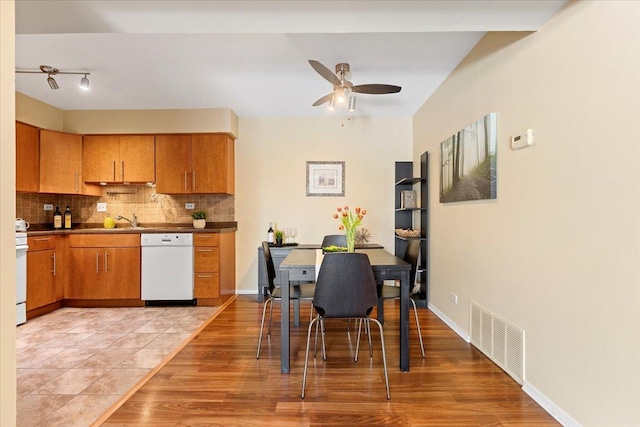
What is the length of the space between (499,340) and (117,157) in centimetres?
473

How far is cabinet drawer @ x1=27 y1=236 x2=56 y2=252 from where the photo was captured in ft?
11.8

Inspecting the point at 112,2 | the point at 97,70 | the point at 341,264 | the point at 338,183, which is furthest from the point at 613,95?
the point at 97,70

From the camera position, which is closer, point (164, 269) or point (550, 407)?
point (550, 407)

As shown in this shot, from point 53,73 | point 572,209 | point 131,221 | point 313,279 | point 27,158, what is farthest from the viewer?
point 131,221

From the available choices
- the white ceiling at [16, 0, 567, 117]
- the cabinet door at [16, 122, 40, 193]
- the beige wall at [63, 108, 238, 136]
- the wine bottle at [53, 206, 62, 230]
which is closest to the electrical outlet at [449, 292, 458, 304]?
the white ceiling at [16, 0, 567, 117]

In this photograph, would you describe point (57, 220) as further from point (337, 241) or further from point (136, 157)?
point (337, 241)

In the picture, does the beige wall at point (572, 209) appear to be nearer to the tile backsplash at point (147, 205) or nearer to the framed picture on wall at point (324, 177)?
the framed picture on wall at point (324, 177)

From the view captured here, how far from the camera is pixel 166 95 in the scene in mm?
3873

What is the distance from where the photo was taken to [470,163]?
109 inches

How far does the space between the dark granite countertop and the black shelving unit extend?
7.70 feet

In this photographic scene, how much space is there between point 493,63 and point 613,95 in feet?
3.80

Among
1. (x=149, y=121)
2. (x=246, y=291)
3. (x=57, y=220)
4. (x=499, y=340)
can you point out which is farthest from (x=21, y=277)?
(x=499, y=340)

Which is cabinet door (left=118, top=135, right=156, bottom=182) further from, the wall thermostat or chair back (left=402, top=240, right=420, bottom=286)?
the wall thermostat

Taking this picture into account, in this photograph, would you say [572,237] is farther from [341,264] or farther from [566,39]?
[341,264]
